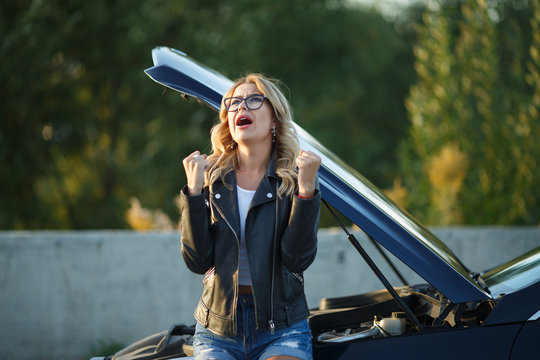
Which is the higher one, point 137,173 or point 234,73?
point 234,73

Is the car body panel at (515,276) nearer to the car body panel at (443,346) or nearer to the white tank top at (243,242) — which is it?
the car body panel at (443,346)

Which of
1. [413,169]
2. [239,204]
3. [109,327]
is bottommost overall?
[109,327]

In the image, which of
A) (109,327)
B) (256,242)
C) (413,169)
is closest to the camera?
(256,242)

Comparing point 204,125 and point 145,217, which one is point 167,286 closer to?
point 145,217

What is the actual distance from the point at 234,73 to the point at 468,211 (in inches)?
244

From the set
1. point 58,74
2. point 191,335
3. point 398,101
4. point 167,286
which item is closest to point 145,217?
point 167,286

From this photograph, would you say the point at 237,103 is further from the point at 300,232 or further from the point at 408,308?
the point at 408,308

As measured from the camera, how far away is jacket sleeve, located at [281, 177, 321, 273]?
6.53 ft

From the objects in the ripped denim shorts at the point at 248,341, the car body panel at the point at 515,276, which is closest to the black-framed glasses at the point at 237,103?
the ripped denim shorts at the point at 248,341

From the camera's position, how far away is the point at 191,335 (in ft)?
8.27

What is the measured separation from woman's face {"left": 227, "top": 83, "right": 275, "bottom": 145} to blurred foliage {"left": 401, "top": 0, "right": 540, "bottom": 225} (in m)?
5.84

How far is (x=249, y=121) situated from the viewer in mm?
2203

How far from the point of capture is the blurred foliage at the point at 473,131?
7383 millimetres

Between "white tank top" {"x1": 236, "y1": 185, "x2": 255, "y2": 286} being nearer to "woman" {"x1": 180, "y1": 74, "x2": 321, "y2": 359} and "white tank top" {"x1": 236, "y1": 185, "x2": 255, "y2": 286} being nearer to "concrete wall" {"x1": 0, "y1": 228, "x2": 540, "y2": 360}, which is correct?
"woman" {"x1": 180, "y1": 74, "x2": 321, "y2": 359}
